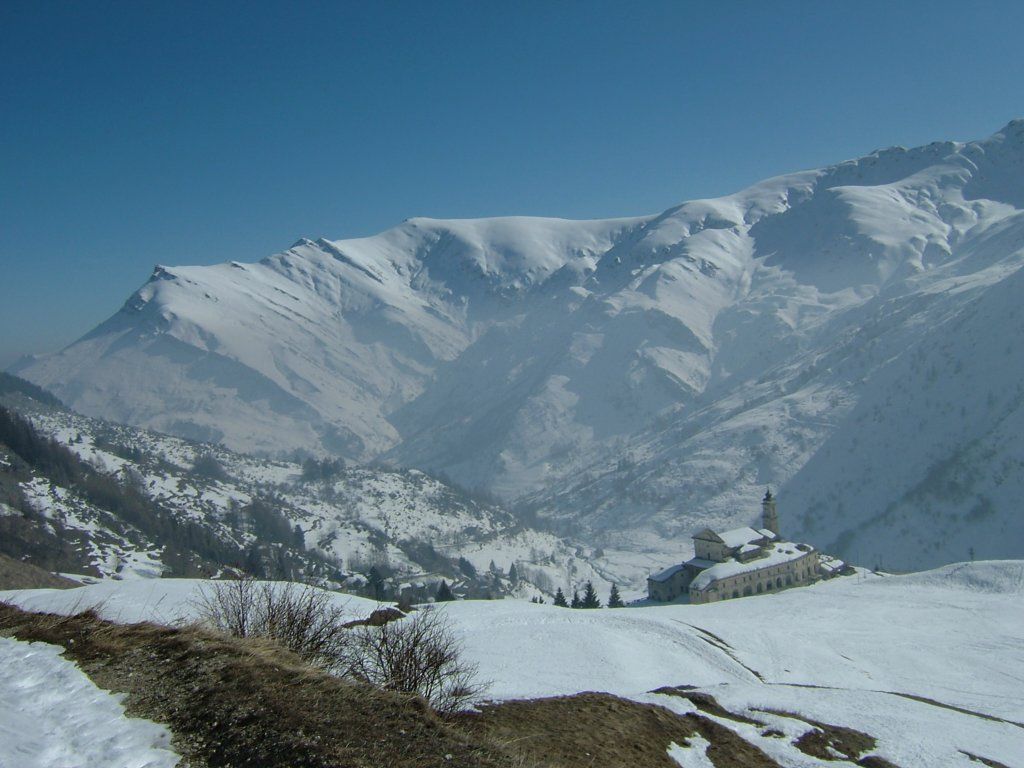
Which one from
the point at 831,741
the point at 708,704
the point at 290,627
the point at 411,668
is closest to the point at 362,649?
the point at 411,668

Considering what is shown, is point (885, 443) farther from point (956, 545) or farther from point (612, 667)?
point (612, 667)

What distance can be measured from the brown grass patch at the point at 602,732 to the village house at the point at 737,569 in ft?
202

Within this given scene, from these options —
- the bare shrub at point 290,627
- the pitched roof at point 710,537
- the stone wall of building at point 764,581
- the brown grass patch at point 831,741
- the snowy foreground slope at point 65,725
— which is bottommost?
the brown grass patch at point 831,741

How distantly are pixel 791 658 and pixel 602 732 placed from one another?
79.7ft

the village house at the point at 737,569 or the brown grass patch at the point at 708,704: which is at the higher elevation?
the village house at the point at 737,569

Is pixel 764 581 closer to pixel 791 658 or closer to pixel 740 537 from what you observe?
pixel 740 537

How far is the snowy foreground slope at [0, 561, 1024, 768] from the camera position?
23.1 m

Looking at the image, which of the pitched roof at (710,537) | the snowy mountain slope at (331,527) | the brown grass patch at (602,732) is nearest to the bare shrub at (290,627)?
the brown grass patch at (602,732)

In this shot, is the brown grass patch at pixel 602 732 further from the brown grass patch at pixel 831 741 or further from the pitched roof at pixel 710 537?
the pitched roof at pixel 710 537

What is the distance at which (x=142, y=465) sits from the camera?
527 feet

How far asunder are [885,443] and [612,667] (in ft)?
603

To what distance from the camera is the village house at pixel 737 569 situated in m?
79.2

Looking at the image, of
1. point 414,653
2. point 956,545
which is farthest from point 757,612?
point 956,545

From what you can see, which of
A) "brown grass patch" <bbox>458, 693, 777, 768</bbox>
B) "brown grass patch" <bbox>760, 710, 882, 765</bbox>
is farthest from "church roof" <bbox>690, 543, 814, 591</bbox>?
"brown grass patch" <bbox>458, 693, 777, 768</bbox>
